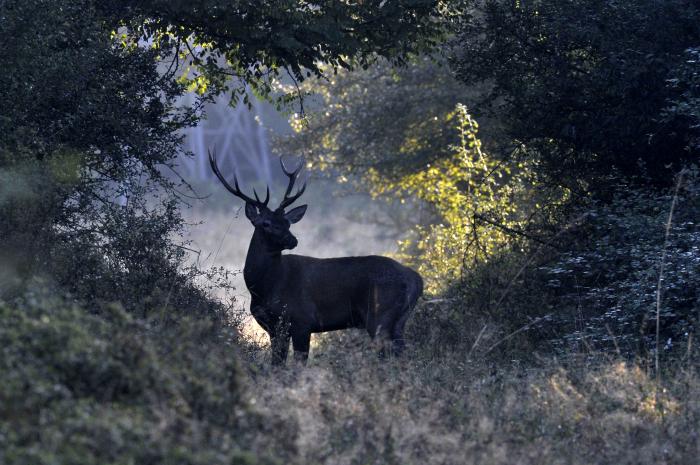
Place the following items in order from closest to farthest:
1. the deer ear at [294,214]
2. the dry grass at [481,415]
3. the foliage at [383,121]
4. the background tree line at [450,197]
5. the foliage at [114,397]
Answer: the foliage at [114,397]
the dry grass at [481,415]
the background tree line at [450,197]
the deer ear at [294,214]
the foliage at [383,121]

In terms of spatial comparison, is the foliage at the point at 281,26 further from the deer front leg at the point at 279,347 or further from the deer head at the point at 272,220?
the deer front leg at the point at 279,347

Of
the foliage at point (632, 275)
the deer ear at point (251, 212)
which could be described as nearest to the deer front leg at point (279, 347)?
the deer ear at point (251, 212)

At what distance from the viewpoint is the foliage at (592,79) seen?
13.9 meters

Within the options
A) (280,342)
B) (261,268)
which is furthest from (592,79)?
(280,342)

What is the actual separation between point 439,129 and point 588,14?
34.3 ft

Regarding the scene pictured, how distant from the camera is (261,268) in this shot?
1272cm

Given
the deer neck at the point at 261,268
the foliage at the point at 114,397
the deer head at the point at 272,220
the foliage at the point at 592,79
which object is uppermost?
the foliage at the point at 592,79

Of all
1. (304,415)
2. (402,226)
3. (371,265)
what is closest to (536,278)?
(371,265)

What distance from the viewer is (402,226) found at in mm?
36906

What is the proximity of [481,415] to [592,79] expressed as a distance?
7.83 m

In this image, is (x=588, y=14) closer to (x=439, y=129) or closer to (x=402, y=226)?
(x=439, y=129)

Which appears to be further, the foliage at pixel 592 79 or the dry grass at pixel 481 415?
the foliage at pixel 592 79

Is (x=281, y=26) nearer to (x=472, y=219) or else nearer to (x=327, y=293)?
(x=327, y=293)

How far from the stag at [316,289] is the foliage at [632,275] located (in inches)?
74.2
